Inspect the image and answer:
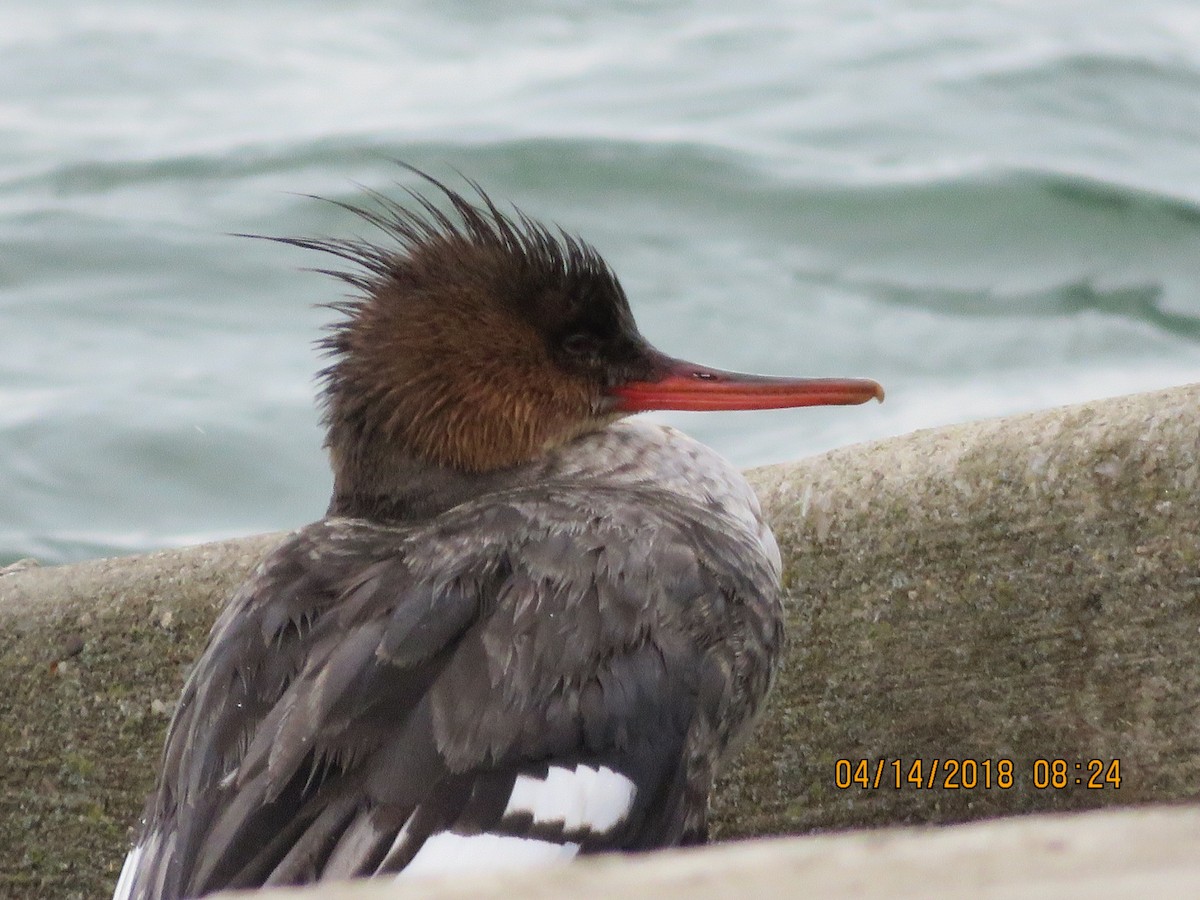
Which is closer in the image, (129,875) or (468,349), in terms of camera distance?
(129,875)

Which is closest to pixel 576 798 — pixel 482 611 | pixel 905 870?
pixel 482 611

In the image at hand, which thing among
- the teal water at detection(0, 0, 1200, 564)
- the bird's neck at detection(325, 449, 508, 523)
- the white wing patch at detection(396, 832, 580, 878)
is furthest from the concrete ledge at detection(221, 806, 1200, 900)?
the teal water at detection(0, 0, 1200, 564)

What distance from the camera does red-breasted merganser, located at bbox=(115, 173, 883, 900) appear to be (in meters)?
1.99

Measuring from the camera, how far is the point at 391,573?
2.24m

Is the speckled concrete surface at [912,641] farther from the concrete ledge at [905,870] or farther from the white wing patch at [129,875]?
the concrete ledge at [905,870]

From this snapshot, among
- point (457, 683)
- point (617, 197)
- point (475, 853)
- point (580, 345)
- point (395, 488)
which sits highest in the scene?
point (617, 197)

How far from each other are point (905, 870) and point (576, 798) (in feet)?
3.51

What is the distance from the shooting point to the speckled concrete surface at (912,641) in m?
2.43

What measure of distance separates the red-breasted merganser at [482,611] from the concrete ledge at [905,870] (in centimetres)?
90

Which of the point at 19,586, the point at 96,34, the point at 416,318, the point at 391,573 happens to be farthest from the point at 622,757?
the point at 96,34

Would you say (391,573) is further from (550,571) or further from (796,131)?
(796,131)
